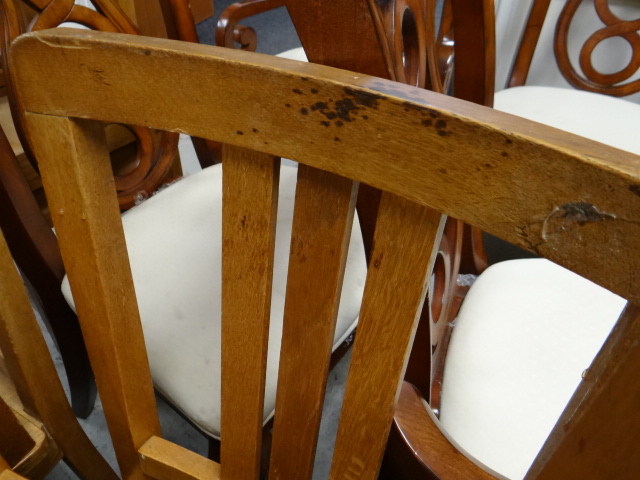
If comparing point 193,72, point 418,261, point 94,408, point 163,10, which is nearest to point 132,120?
point 193,72

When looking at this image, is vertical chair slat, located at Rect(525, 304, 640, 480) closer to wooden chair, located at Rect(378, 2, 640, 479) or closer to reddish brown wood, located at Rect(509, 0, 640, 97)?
wooden chair, located at Rect(378, 2, 640, 479)

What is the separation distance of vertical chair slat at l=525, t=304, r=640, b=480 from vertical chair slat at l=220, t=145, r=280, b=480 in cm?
18

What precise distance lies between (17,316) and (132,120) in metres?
0.26

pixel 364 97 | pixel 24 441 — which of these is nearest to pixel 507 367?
pixel 364 97

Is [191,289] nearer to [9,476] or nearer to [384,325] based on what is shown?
[9,476]

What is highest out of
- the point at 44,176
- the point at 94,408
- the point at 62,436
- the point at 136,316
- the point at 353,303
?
the point at 44,176

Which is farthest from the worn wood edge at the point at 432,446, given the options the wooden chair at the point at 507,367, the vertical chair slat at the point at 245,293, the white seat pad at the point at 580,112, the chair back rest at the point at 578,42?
the chair back rest at the point at 578,42

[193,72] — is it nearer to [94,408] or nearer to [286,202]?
[286,202]

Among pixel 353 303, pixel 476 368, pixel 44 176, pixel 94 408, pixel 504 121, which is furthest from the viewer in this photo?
pixel 94 408

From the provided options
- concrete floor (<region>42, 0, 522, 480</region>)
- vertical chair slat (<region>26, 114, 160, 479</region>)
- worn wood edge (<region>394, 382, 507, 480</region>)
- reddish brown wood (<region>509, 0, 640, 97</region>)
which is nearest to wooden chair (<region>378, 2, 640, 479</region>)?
worn wood edge (<region>394, 382, 507, 480</region>)

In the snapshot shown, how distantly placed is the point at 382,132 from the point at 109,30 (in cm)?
61

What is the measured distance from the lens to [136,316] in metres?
0.40

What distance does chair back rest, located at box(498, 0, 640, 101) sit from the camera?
1196 mm

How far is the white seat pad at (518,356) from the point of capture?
0.45 m
